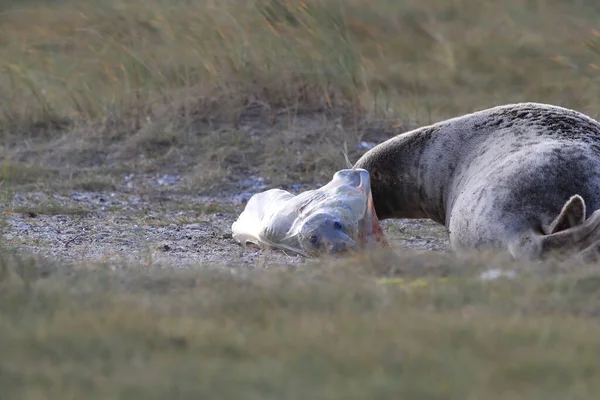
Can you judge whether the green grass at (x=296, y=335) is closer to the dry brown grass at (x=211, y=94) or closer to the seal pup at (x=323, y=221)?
the seal pup at (x=323, y=221)

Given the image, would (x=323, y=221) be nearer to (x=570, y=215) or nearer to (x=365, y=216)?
(x=365, y=216)

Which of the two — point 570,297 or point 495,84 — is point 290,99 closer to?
point 495,84

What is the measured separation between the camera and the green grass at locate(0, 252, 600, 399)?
Result: 2756 millimetres

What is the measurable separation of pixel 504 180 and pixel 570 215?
60 centimetres

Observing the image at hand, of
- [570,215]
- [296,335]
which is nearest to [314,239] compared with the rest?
[570,215]

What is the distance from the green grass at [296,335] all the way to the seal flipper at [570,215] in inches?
27.0

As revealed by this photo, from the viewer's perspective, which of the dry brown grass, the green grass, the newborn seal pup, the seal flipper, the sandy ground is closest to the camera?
the green grass

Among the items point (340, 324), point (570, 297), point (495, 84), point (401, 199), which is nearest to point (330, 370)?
point (340, 324)

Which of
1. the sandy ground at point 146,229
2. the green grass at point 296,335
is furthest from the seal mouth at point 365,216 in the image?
Result: the green grass at point 296,335

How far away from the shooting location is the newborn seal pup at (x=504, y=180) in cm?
487

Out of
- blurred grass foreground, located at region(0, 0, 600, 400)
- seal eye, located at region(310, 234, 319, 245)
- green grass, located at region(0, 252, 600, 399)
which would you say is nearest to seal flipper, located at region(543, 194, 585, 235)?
blurred grass foreground, located at region(0, 0, 600, 400)

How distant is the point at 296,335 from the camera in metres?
3.20

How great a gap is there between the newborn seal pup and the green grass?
731 millimetres

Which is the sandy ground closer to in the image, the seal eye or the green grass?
the seal eye
